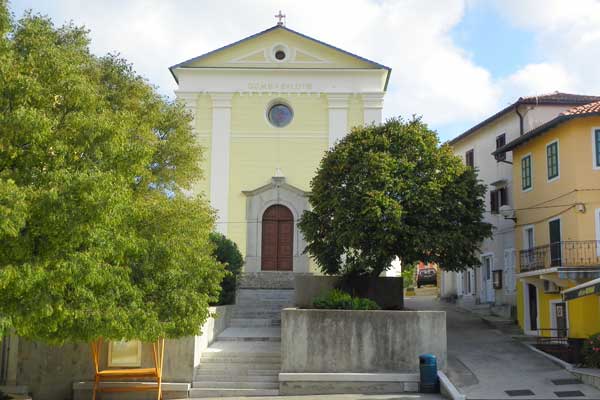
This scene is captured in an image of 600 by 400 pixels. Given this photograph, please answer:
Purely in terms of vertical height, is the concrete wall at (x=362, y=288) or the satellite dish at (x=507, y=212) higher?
the satellite dish at (x=507, y=212)

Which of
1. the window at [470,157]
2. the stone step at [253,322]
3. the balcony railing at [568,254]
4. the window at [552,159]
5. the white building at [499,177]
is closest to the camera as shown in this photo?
the balcony railing at [568,254]

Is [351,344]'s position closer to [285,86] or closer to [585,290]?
[585,290]

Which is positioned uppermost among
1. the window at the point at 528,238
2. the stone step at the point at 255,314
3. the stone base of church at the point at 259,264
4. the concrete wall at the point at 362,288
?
the window at the point at 528,238

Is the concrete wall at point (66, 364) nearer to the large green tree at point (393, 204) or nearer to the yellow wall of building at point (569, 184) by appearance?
the large green tree at point (393, 204)

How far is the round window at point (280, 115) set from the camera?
2970 cm

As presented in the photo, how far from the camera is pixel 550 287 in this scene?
69.6 ft

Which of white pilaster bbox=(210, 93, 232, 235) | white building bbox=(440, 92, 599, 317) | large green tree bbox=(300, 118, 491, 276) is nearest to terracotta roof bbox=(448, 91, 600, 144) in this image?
white building bbox=(440, 92, 599, 317)

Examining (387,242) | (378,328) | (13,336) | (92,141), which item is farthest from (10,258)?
(387,242)

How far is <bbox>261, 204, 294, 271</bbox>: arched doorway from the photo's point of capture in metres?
28.9

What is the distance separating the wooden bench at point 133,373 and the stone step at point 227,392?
2.75ft

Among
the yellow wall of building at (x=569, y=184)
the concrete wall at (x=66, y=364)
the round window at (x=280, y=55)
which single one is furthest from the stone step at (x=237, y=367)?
the round window at (x=280, y=55)

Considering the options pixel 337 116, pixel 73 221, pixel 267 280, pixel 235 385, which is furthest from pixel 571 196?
pixel 73 221

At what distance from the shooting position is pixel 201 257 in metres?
15.9

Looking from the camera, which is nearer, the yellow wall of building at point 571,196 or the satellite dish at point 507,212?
the yellow wall of building at point 571,196
